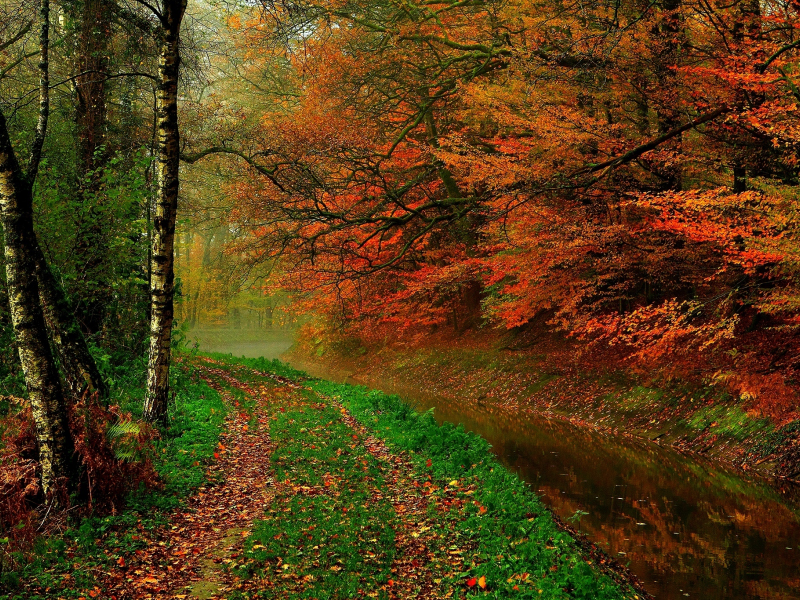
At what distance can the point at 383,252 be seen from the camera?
2072 centimetres

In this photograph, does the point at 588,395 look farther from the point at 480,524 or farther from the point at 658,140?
the point at 480,524

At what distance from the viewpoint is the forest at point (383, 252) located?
603cm

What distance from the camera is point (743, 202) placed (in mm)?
10211

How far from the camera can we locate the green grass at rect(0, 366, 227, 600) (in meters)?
4.92

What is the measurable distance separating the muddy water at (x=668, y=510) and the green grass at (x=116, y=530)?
15.7 ft

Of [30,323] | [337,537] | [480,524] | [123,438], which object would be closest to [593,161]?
[480,524]

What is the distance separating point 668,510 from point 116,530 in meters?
6.88

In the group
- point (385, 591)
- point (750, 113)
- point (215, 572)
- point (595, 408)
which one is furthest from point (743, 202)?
point (215, 572)

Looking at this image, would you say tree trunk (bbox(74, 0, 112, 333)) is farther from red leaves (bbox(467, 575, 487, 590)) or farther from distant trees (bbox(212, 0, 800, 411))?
red leaves (bbox(467, 575, 487, 590))

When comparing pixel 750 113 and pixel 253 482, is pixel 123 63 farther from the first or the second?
pixel 750 113

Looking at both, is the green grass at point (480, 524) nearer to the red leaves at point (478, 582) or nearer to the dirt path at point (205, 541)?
the red leaves at point (478, 582)

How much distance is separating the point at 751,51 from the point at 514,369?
37.5 ft

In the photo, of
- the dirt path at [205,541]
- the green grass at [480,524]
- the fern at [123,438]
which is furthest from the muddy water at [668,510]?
the fern at [123,438]

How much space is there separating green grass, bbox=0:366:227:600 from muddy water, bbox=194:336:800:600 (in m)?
4.79
